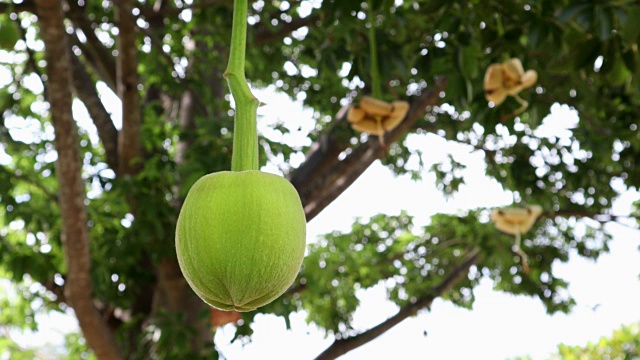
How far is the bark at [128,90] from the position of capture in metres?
3.67

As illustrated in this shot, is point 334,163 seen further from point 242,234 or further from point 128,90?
point 242,234

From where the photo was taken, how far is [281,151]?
3379 mm

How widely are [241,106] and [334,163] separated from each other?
13.1 ft

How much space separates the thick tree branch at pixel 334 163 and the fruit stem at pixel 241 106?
3.19 metres

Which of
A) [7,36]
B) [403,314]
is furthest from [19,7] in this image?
[403,314]

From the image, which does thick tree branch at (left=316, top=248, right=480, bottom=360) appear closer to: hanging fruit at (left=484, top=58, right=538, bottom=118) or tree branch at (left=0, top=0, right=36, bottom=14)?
tree branch at (left=0, top=0, right=36, bottom=14)

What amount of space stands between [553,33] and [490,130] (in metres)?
0.46

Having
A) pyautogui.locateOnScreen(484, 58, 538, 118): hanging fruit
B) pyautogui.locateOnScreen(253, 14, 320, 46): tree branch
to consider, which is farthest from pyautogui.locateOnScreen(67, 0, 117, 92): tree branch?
pyautogui.locateOnScreen(484, 58, 538, 118): hanging fruit

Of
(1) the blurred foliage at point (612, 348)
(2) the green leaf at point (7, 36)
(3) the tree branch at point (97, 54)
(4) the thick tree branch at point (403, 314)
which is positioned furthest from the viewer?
(1) the blurred foliage at point (612, 348)

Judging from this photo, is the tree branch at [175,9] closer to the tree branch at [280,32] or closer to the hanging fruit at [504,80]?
the tree branch at [280,32]

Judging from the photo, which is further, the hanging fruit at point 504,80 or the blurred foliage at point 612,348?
the blurred foliage at point 612,348

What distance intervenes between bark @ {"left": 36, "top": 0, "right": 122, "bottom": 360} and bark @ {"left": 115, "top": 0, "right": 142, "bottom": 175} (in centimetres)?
33

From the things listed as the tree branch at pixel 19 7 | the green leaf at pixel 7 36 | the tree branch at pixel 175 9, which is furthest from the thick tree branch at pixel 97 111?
the green leaf at pixel 7 36

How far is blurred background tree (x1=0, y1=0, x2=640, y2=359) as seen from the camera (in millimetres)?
2750
